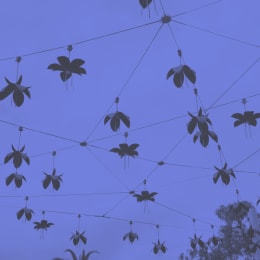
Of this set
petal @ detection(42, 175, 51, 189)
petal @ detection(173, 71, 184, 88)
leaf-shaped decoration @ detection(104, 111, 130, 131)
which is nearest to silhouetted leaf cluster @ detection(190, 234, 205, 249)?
petal @ detection(42, 175, 51, 189)

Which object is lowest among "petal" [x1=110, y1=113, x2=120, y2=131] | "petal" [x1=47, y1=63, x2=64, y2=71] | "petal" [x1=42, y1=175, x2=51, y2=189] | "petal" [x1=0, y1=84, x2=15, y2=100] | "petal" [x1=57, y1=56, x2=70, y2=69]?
"petal" [x1=42, y1=175, x2=51, y2=189]

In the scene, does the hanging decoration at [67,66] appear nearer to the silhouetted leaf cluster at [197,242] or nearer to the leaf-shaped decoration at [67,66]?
the leaf-shaped decoration at [67,66]

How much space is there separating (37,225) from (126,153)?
6996mm

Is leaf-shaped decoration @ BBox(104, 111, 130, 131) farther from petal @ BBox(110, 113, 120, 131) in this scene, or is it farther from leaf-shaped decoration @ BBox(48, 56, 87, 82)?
leaf-shaped decoration @ BBox(48, 56, 87, 82)

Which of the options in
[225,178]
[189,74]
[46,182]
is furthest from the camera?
[46,182]

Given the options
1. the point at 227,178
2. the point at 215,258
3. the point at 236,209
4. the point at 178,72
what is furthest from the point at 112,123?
the point at 215,258

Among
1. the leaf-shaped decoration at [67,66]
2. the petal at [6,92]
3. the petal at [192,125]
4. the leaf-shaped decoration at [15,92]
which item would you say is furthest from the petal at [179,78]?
the petal at [6,92]

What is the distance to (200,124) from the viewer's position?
703 cm

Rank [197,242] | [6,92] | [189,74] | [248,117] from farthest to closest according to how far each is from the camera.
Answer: [197,242] < [248,117] < [6,92] < [189,74]

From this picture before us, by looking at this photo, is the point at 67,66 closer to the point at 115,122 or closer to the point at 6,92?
the point at 6,92

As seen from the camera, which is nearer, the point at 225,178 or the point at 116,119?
the point at 116,119

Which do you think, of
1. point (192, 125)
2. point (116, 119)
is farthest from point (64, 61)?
point (192, 125)

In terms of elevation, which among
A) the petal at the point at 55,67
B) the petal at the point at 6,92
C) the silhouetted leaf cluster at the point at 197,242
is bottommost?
the silhouetted leaf cluster at the point at 197,242

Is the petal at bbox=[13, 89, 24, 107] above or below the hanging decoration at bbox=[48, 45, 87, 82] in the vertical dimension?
below
